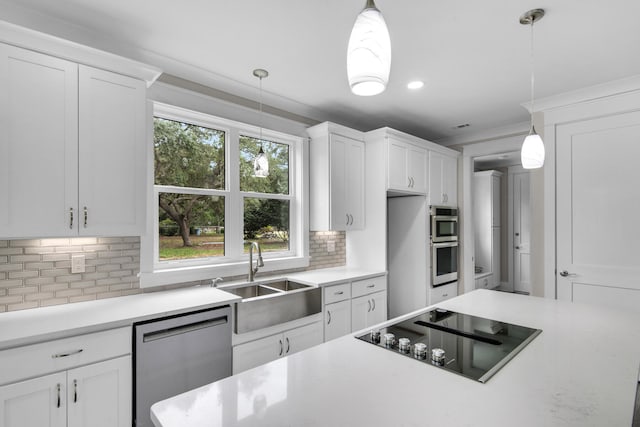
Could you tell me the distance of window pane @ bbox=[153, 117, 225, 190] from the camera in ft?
8.68

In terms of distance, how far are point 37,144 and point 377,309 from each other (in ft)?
9.94

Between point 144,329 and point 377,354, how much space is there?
4.43ft

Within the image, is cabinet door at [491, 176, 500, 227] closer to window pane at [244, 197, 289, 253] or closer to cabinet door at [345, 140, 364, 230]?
cabinet door at [345, 140, 364, 230]

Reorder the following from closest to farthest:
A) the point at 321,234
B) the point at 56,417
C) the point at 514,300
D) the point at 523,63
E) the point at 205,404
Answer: the point at 205,404 < the point at 56,417 < the point at 514,300 < the point at 523,63 < the point at 321,234

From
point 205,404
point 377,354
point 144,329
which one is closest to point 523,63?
point 377,354

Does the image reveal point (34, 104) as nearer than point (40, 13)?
Yes

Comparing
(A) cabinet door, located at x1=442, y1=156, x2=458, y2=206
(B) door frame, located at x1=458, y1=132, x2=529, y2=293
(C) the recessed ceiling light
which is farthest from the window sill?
(C) the recessed ceiling light

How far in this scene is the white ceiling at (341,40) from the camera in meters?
1.87

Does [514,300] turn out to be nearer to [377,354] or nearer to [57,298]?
[377,354]

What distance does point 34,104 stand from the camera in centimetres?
179

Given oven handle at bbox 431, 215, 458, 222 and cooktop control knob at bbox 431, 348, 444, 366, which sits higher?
oven handle at bbox 431, 215, 458, 222

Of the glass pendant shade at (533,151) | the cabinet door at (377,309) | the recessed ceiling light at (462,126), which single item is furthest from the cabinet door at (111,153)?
the recessed ceiling light at (462,126)

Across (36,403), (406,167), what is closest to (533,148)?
(406,167)

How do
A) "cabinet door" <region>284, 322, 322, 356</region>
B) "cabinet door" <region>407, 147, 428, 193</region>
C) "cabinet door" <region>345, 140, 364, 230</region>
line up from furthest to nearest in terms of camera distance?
"cabinet door" <region>407, 147, 428, 193</region>
"cabinet door" <region>345, 140, 364, 230</region>
"cabinet door" <region>284, 322, 322, 356</region>
